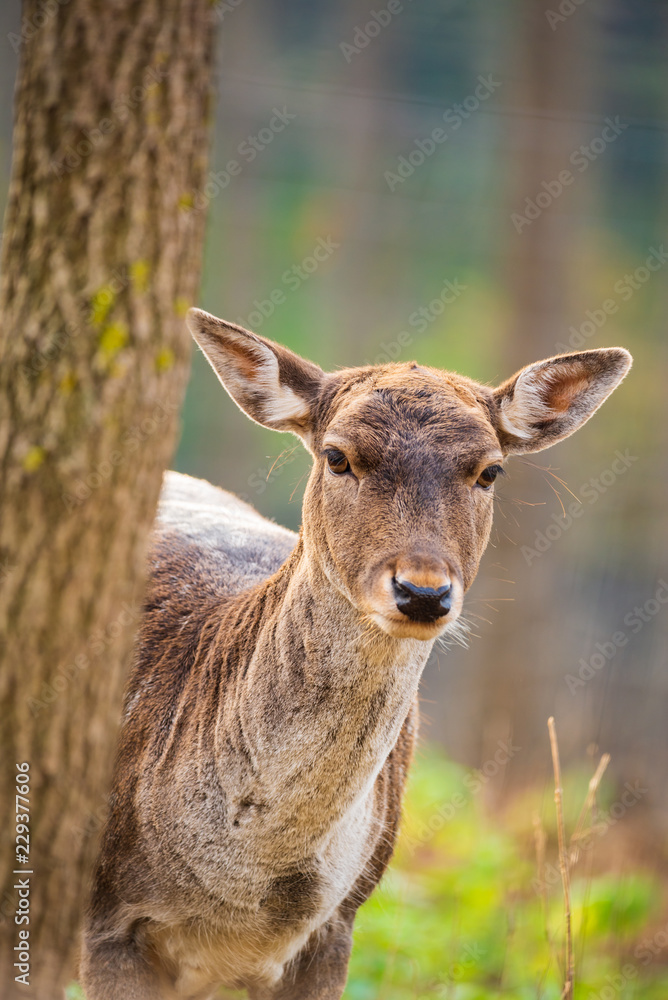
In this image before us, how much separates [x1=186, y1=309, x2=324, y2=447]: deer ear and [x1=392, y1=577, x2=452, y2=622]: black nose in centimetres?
95

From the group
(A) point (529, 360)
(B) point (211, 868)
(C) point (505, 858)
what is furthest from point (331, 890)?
(A) point (529, 360)

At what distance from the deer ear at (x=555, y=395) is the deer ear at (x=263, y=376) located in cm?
69

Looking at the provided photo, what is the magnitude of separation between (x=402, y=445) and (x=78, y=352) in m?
1.03

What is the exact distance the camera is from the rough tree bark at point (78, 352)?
221 cm

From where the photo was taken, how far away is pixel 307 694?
→ 2883mm

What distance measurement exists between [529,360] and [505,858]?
15.0 ft

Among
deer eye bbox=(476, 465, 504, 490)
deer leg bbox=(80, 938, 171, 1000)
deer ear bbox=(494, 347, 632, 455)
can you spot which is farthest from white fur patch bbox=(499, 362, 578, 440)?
deer leg bbox=(80, 938, 171, 1000)

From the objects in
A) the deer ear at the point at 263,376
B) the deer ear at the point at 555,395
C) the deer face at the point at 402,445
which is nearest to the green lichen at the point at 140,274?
the deer face at the point at 402,445

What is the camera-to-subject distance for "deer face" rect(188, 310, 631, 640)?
103 inches

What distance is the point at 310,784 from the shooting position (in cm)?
286

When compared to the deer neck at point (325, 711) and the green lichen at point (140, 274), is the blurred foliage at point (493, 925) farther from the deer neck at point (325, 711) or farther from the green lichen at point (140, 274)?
the green lichen at point (140, 274)

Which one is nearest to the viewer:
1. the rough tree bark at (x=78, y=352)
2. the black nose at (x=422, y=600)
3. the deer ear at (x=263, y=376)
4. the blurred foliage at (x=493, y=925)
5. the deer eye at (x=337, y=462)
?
the rough tree bark at (x=78, y=352)

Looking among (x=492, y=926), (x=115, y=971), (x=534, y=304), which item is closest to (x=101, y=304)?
(x=115, y=971)

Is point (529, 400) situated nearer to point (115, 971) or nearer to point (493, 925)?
point (115, 971)
